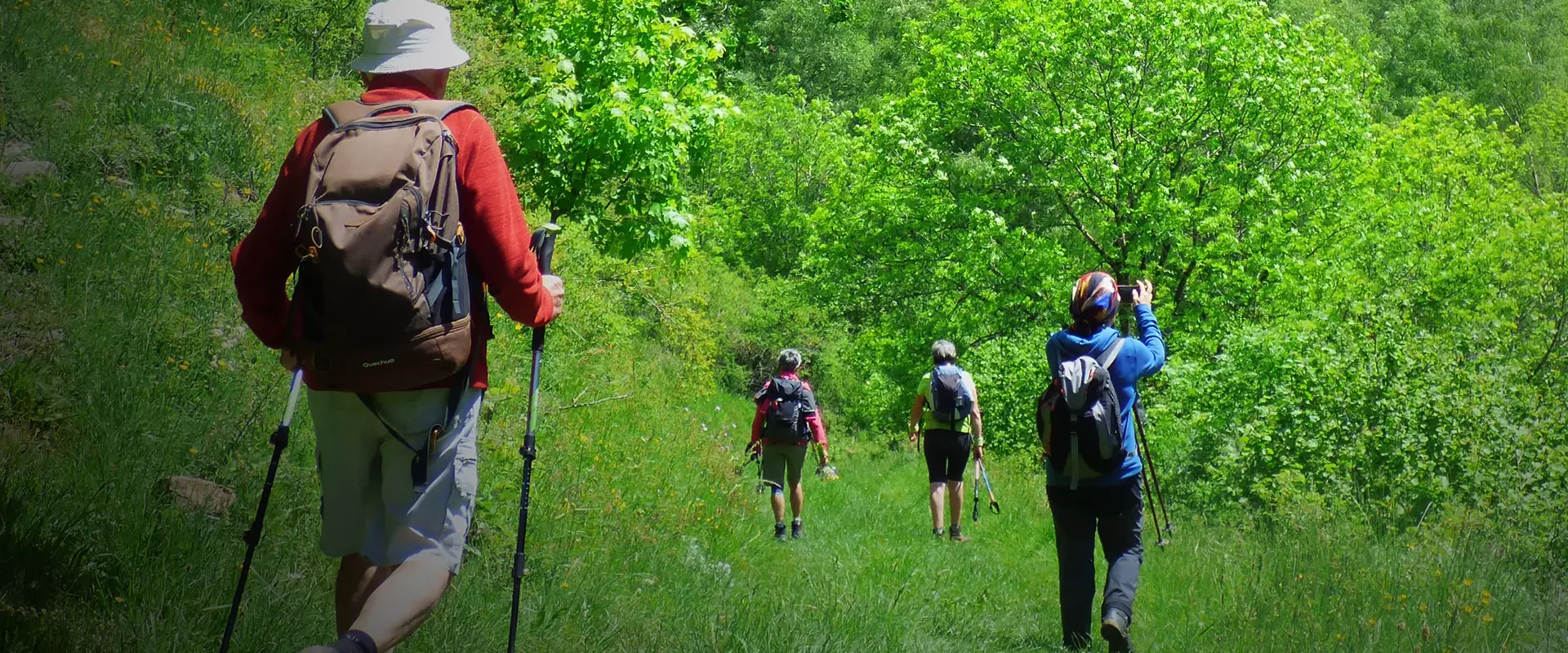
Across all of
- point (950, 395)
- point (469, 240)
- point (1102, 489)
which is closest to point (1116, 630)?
point (1102, 489)

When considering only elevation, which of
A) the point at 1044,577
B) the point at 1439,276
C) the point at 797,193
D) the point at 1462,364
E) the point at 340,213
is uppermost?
the point at 340,213

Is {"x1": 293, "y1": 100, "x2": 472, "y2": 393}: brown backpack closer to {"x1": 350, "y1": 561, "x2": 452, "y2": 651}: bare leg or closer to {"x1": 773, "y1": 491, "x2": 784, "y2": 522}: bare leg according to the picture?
{"x1": 350, "y1": 561, "x2": 452, "y2": 651}: bare leg

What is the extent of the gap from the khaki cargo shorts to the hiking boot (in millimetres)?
3158

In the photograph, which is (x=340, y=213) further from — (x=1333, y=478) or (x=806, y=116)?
(x=806, y=116)

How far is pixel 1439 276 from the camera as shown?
79.5ft

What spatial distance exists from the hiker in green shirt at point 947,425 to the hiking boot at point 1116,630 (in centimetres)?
449

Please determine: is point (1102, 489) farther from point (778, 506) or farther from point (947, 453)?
point (778, 506)

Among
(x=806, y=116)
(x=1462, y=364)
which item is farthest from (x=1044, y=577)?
(x=806, y=116)

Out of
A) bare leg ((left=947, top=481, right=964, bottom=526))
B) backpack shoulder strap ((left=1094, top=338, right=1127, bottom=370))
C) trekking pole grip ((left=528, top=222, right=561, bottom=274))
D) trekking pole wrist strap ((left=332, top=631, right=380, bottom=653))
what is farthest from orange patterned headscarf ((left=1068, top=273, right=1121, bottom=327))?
bare leg ((left=947, top=481, right=964, bottom=526))

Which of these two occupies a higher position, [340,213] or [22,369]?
[340,213]

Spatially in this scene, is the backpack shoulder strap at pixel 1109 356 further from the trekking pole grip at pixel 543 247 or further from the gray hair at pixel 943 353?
the gray hair at pixel 943 353

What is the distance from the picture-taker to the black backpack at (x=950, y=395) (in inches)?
382

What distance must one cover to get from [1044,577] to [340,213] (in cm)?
637

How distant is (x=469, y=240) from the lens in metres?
2.90
